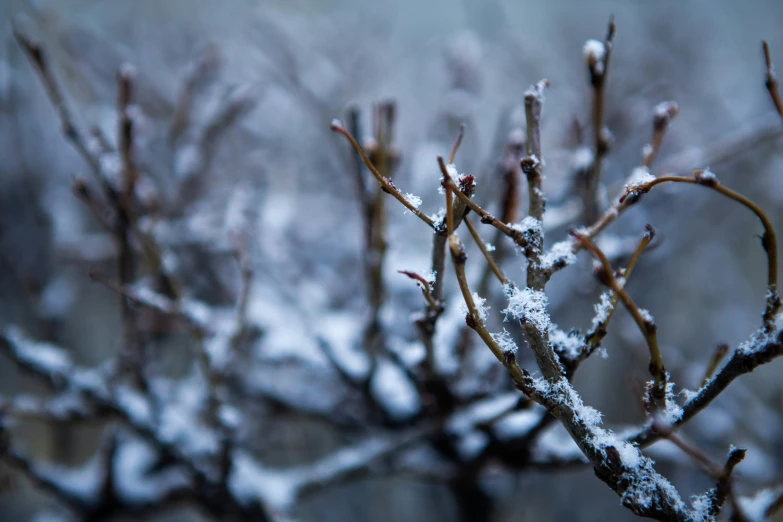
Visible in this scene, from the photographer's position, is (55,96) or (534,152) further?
(55,96)

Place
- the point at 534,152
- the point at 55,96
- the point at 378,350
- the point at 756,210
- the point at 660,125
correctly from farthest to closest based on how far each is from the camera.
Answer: the point at 378,350, the point at 55,96, the point at 660,125, the point at 534,152, the point at 756,210

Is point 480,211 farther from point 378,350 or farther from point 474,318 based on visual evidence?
point 378,350

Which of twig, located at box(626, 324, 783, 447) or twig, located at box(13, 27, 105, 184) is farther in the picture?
twig, located at box(13, 27, 105, 184)

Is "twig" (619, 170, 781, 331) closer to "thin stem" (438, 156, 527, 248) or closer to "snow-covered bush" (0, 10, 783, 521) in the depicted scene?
"snow-covered bush" (0, 10, 783, 521)

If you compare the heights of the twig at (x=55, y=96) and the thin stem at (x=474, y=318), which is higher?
the twig at (x=55, y=96)

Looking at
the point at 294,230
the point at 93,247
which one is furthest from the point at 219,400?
the point at 93,247

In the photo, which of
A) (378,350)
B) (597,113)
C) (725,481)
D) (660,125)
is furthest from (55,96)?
(725,481)

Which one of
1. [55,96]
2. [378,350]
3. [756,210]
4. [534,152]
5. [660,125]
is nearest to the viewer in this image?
[756,210]

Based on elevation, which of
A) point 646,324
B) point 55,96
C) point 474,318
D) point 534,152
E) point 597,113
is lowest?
point 646,324

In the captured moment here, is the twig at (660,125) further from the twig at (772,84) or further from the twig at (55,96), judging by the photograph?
the twig at (55,96)

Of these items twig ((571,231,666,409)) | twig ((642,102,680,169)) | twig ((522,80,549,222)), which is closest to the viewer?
twig ((571,231,666,409))

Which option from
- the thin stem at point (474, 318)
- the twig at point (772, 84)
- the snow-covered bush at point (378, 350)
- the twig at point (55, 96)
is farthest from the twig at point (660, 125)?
the twig at point (55, 96)

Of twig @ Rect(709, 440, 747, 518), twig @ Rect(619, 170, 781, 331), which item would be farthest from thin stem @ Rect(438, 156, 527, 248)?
twig @ Rect(709, 440, 747, 518)

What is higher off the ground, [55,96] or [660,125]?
[55,96]
